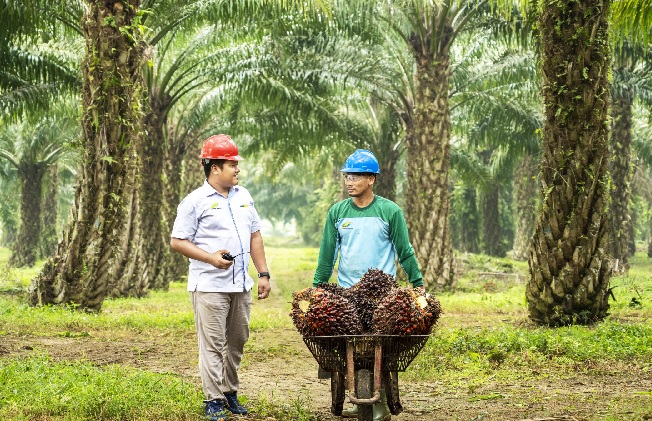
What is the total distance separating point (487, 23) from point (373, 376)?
13316 millimetres

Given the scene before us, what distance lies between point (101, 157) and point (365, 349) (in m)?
8.68

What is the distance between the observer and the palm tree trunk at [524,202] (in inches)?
1192

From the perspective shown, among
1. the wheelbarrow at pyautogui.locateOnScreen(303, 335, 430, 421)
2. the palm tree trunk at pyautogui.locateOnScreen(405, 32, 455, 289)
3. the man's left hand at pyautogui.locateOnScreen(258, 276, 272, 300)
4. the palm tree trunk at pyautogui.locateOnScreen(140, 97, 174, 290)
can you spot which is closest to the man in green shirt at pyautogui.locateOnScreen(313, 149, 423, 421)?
the man's left hand at pyautogui.locateOnScreen(258, 276, 272, 300)

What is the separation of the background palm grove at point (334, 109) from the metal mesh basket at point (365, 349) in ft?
12.9

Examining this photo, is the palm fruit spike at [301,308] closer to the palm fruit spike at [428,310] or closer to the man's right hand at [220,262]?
the man's right hand at [220,262]

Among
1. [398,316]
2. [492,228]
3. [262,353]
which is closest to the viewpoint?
[398,316]

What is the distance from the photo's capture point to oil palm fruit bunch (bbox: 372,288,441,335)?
17.1 ft

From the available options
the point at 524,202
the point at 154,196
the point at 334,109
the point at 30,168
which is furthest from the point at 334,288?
the point at 524,202

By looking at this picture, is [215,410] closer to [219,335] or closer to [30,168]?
[219,335]

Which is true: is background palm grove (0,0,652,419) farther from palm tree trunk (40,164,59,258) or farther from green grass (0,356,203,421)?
green grass (0,356,203,421)

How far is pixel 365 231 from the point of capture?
6098 mm

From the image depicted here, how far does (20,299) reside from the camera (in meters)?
15.6

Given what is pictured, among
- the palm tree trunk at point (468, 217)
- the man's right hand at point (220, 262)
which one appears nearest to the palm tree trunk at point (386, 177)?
the palm tree trunk at point (468, 217)

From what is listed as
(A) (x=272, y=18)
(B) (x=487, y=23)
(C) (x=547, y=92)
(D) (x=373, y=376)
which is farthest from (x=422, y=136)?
(D) (x=373, y=376)
